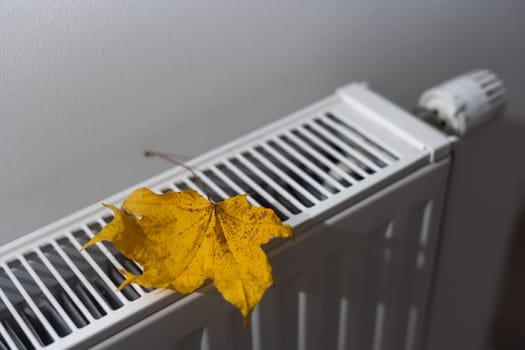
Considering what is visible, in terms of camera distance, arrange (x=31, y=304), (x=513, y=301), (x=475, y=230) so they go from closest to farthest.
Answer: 1. (x=31, y=304)
2. (x=475, y=230)
3. (x=513, y=301)

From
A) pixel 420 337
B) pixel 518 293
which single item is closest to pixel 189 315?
pixel 420 337

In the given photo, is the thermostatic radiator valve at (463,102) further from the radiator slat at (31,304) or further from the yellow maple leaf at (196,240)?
the radiator slat at (31,304)

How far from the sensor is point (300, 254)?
51 cm

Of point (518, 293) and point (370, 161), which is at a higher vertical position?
point (370, 161)

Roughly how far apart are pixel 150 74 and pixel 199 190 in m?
0.10

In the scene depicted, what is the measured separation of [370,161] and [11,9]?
292 millimetres

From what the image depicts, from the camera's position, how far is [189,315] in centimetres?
46

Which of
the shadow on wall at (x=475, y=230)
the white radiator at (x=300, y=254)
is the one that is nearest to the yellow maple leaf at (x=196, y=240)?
the white radiator at (x=300, y=254)

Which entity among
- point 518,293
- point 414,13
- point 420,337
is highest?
point 414,13

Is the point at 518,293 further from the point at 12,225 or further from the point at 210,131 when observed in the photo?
the point at 12,225

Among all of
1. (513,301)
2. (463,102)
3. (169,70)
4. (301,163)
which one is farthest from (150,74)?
(513,301)

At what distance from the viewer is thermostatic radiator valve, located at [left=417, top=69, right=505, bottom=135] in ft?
2.10

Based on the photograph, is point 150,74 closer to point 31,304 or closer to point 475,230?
point 31,304

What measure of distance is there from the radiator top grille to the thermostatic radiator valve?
0.09 metres
